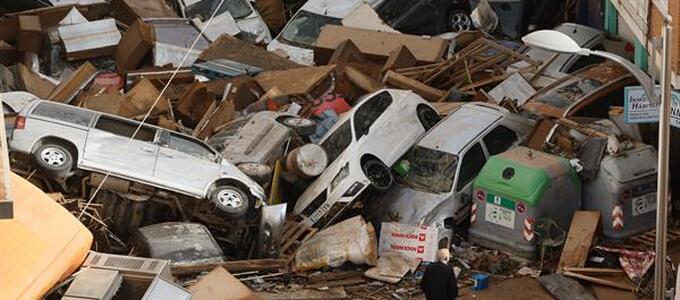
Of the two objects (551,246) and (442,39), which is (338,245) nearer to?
(551,246)

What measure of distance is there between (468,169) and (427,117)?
153 cm

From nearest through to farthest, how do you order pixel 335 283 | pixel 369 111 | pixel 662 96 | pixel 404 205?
1. pixel 662 96
2. pixel 335 283
3. pixel 404 205
4. pixel 369 111

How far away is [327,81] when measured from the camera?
1008 inches

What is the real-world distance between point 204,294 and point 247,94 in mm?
7699

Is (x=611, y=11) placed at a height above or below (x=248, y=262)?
above

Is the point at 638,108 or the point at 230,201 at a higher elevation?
the point at 230,201

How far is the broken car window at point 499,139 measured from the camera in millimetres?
22828

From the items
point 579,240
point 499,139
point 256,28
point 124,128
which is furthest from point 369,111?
point 256,28

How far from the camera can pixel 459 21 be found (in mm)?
30547

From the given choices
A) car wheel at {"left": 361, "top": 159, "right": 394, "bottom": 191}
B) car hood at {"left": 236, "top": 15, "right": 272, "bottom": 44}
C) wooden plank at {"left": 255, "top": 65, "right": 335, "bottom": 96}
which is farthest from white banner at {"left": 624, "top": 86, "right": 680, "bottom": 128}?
car hood at {"left": 236, "top": 15, "right": 272, "bottom": 44}

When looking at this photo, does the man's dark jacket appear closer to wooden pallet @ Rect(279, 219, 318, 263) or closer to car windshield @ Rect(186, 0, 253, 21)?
wooden pallet @ Rect(279, 219, 318, 263)

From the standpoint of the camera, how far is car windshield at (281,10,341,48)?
97.1ft

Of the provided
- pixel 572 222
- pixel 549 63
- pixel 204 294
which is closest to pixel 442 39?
pixel 549 63

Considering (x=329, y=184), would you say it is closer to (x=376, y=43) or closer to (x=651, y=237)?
(x=651, y=237)
